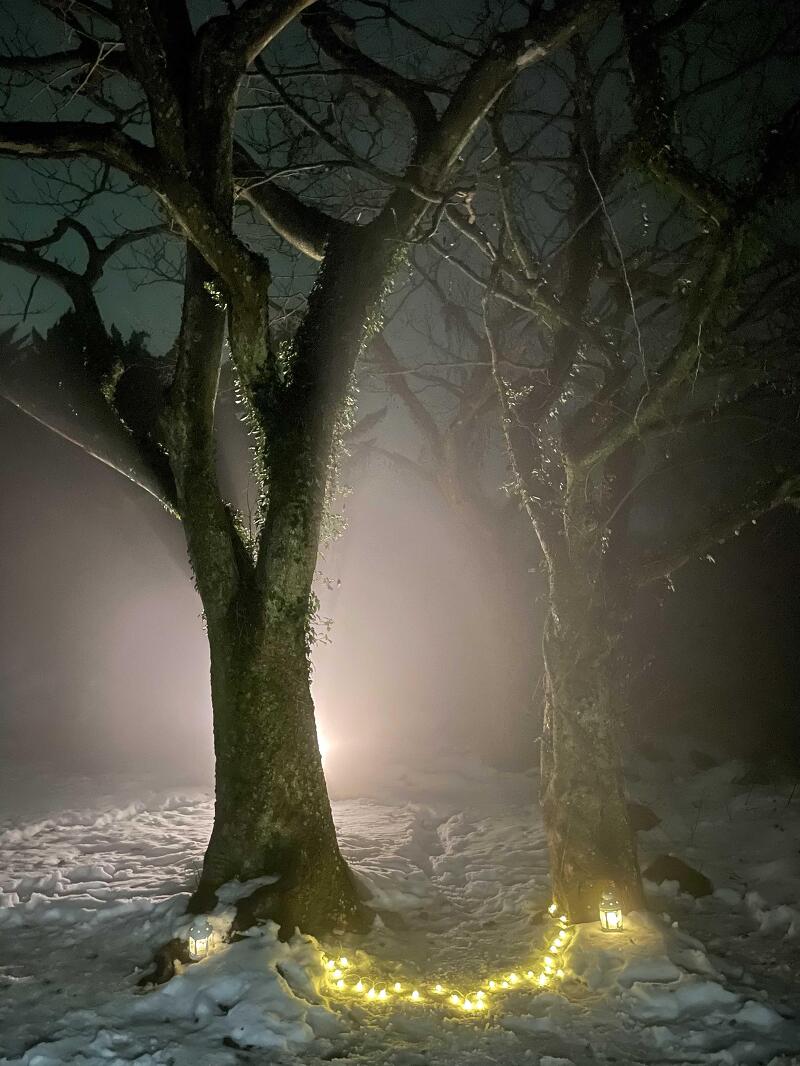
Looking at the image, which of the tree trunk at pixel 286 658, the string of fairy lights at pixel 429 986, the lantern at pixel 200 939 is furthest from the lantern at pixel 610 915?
the lantern at pixel 200 939

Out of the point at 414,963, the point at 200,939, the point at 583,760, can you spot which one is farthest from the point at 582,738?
the point at 200,939

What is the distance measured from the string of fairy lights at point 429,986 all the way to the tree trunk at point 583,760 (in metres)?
0.84

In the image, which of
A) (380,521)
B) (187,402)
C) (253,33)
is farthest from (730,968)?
(380,521)

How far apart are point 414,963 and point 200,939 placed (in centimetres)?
153

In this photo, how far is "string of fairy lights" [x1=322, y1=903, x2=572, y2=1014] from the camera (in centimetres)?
435

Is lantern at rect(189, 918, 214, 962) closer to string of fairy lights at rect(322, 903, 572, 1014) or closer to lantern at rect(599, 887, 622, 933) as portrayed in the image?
string of fairy lights at rect(322, 903, 572, 1014)

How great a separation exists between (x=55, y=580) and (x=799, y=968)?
15.4 meters

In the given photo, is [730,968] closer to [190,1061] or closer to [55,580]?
[190,1061]

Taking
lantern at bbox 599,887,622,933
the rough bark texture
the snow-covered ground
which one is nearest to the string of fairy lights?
the snow-covered ground

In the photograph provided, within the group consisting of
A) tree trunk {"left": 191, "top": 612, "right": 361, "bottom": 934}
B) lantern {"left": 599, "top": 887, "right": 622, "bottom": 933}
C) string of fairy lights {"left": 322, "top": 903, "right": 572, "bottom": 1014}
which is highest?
tree trunk {"left": 191, "top": 612, "right": 361, "bottom": 934}

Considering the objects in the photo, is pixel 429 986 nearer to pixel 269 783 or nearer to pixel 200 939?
pixel 200 939

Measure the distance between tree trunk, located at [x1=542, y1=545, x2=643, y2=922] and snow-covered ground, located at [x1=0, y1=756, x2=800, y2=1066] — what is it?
380 millimetres

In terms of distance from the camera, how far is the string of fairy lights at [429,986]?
4352 millimetres

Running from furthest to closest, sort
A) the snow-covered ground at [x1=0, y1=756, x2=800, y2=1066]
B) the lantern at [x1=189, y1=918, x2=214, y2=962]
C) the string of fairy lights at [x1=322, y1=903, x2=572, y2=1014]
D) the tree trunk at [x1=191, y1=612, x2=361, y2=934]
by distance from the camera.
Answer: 1. the tree trunk at [x1=191, y1=612, x2=361, y2=934]
2. the lantern at [x1=189, y1=918, x2=214, y2=962]
3. the string of fairy lights at [x1=322, y1=903, x2=572, y2=1014]
4. the snow-covered ground at [x1=0, y1=756, x2=800, y2=1066]
